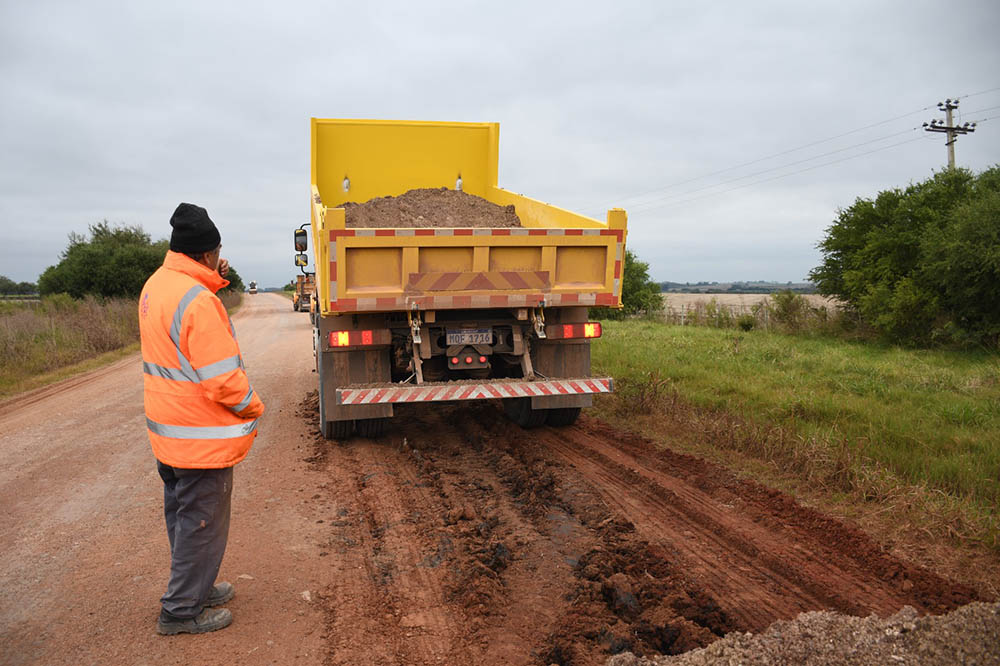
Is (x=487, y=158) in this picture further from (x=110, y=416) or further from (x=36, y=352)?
(x=36, y=352)

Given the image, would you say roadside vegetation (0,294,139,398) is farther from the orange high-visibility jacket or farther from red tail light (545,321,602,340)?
the orange high-visibility jacket

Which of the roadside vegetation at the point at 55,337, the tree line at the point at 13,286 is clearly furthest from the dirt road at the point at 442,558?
the tree line at the point at 13,286

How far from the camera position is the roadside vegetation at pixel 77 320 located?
12.6 metres

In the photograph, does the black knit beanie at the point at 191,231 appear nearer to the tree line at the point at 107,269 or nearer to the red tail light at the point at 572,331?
the red tail light at the point at 572,331

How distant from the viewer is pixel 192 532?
3201 millimetres

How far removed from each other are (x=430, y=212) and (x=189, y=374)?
15.0 feet

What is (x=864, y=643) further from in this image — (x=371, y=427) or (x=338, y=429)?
(x=338, y=429)

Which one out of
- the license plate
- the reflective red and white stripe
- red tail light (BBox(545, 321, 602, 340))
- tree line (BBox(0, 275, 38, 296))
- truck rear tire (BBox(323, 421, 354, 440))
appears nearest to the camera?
the reflective red and white stripe

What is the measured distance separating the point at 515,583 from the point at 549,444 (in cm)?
292

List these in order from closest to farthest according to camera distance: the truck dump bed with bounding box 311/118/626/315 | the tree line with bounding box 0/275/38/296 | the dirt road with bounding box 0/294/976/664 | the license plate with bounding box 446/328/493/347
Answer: the dirt road with bounding box 0/294/976/664, the truck dump bed with bounding box 311/118/626/315, the license plate with bounding box 446/328/493/347, the tree line with bounding box 0/275/38/296

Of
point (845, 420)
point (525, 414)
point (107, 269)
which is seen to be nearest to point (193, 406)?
point (525, 414)

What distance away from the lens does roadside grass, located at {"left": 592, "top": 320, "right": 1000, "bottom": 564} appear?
4715mm

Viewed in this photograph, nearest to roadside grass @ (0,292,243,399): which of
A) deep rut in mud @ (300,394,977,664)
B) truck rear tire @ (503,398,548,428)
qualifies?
truck rear tire @ (503,398,548,428)

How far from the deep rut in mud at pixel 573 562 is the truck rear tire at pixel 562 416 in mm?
1088
